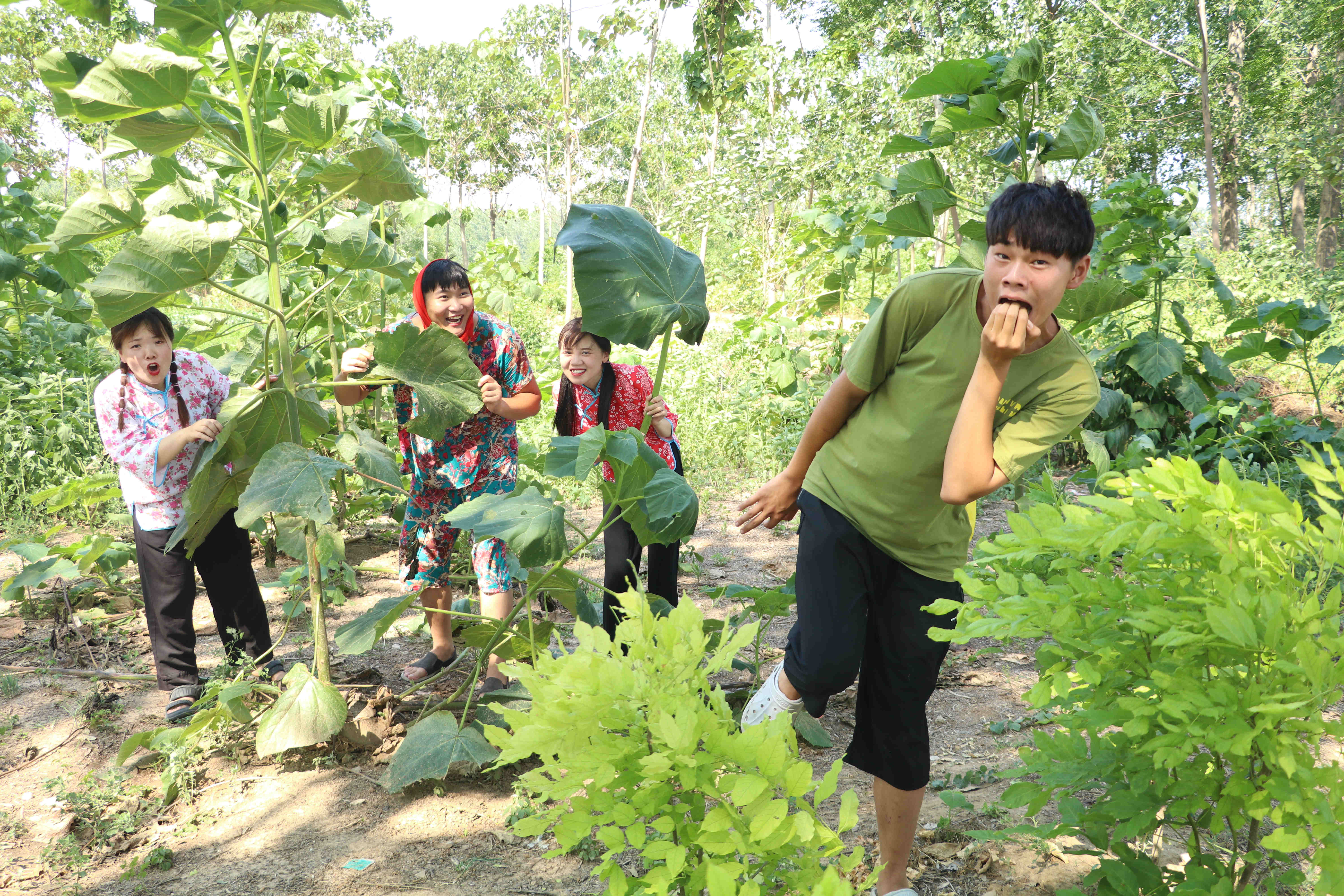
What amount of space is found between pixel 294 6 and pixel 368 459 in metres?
1.15

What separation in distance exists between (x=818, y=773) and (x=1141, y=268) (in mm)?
3297

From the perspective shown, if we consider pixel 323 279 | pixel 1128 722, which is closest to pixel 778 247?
pixel 323 279

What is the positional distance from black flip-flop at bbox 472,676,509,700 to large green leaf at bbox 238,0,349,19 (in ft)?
6.40

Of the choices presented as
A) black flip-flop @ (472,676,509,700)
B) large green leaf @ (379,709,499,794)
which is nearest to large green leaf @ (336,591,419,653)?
A: large green leaf @ (379,709,499,794)

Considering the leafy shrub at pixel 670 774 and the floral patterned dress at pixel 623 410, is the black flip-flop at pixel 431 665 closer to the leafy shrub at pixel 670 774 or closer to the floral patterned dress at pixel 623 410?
the floral patterned dress at pixel 623 410

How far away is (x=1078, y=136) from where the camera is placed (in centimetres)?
272

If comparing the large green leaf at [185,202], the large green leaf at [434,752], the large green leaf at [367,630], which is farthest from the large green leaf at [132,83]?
the large green leaf at [434,752]

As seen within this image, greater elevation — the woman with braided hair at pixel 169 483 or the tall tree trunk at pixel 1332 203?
the tall tree trunk at pixel 1332 203

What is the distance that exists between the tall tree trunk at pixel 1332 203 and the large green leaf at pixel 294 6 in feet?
59.6

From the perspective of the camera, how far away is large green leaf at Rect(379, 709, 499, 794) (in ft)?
6.83

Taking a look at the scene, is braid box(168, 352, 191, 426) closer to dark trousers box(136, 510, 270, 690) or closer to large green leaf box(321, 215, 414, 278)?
dark trousers box(136, 510, 270, 690)

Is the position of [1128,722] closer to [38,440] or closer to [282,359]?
[282,359]

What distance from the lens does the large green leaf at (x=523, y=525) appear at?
1.79 metres

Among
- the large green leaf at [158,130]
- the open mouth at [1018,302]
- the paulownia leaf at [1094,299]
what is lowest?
the open mouth at [1018,302]
